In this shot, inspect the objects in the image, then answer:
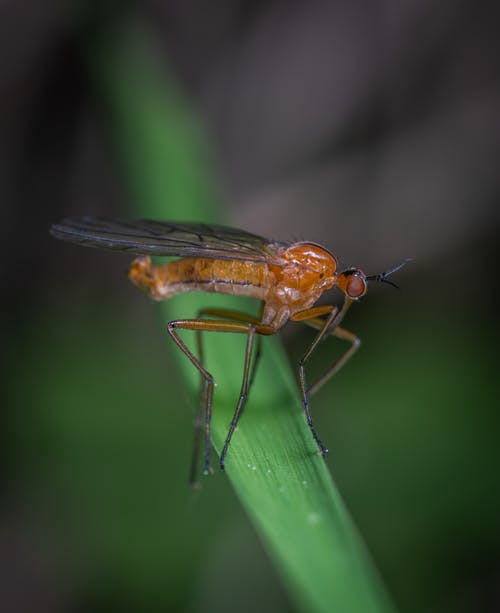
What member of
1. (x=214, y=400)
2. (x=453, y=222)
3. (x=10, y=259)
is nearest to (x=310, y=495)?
(x=214, y=400)

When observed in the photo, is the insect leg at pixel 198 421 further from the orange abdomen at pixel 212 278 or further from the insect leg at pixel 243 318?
the orange abdomen at pixel 212 278

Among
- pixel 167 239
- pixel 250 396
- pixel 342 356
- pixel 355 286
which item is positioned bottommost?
pixel 250 396

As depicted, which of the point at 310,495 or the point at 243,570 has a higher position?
the point at 310,495

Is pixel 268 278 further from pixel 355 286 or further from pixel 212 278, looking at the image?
pixel 355 286

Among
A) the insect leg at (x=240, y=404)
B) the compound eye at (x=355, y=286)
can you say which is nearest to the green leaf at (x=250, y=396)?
the insect leg at (x=240, y=404)

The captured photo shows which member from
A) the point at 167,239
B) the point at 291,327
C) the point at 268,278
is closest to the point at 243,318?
the point at 268,278

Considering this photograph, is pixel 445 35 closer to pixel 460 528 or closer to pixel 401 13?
pixel 401 13

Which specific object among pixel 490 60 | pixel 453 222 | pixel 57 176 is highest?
pixel 490 60

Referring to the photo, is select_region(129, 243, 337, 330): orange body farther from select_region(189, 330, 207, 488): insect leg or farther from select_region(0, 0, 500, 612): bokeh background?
select_region(0, 0, 500, 612): bokeh background
